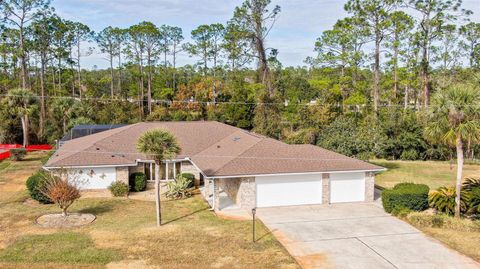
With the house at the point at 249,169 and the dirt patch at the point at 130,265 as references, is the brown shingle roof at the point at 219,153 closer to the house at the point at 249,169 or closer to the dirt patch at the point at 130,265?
the house at the point at 249,169

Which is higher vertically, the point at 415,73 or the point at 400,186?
the point at 415,73

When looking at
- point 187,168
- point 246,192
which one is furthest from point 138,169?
point 246,192

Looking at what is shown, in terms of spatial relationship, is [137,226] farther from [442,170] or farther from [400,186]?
[442,170]

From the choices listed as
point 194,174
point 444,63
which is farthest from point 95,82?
point 444,63

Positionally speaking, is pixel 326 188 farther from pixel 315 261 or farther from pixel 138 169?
pixel 138 169

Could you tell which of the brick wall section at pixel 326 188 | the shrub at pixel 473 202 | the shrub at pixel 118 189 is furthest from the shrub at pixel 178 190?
the shrub at pixel 473 202

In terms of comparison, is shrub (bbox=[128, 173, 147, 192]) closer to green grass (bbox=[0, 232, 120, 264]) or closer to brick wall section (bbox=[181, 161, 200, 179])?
brick wall section (bbox=[181, 161, 200, 179])

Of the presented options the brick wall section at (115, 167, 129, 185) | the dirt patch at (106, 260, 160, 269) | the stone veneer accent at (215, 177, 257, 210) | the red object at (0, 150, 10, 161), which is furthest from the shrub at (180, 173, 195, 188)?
the red object at (0, 150, 10, 161)
